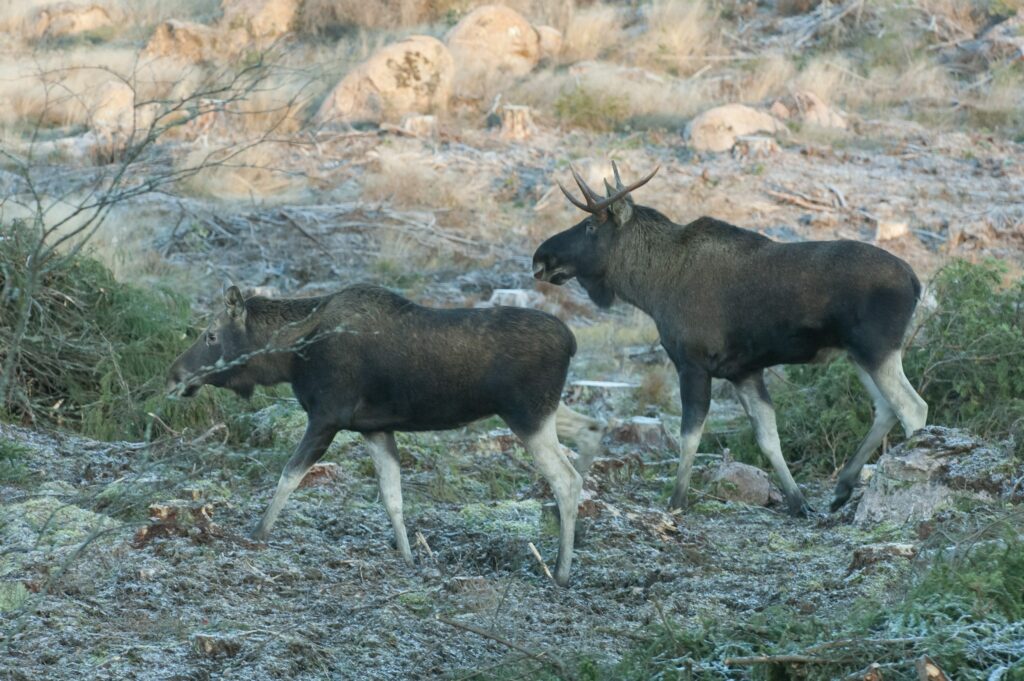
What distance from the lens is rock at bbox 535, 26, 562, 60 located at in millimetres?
25438

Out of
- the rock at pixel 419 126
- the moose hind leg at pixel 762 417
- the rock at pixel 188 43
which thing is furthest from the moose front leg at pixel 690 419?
the rock at pixel 188 43

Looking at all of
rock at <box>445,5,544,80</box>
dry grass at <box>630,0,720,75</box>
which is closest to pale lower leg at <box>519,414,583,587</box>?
rock at <box>445,5,544,80</box>

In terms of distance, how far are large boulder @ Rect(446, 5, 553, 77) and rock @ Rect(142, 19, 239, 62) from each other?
4189 millimetres

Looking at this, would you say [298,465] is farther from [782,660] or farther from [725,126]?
[725,126]

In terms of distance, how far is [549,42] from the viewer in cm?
2558

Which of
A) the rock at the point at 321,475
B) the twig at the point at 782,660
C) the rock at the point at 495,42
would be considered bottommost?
the rock at the point at 495,42

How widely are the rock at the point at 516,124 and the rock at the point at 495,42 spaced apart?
2615 mm

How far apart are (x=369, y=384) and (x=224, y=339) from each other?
1.01 m

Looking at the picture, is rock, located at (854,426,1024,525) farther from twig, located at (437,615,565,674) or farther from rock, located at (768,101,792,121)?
rock, located at (768,101,792,121)

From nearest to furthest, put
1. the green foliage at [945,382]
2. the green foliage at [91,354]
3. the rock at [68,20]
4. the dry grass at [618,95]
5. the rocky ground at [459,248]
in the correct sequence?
the rocky ground at [459,248], the green foliage at [945,382], the green foliage at [91,354], the dry grass at [618,95], the rock at [68,20]

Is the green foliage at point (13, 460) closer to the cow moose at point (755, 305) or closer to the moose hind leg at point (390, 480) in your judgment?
the moose hind leg at point (390, 480)

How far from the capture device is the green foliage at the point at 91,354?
9727 mm

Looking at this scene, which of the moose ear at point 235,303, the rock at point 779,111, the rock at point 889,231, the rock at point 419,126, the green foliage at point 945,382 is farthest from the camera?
the rock at point 779,111

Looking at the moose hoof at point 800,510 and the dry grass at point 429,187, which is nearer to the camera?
the moose hoof at point 800,510
